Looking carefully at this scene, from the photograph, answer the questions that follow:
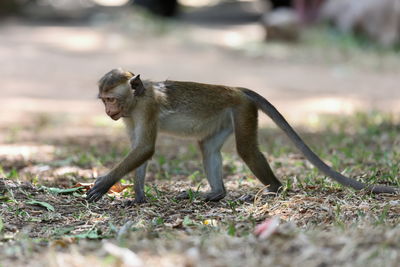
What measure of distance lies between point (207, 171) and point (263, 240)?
6.90ft

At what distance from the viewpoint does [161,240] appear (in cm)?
410

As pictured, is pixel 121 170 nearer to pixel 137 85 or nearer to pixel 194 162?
pixel 137 85

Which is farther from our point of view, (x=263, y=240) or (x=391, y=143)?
(x=391, y=143)

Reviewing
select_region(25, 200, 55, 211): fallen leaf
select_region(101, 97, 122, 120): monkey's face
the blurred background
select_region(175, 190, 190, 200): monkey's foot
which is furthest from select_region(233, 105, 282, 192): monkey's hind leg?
the blurred background

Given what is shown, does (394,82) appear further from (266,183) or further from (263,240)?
(263,240)

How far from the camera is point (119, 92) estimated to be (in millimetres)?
5457

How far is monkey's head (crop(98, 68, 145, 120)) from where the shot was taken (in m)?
5.45

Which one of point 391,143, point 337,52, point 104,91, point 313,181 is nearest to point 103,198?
point 104,91

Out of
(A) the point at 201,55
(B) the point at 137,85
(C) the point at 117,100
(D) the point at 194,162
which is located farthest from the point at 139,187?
(A) the point at 201,55

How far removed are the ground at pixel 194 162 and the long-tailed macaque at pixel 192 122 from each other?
0.19 meters

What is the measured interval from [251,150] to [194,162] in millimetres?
2083

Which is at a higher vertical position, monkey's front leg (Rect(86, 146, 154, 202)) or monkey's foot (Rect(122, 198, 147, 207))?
Answer: monkey's front leg (Rect(86, 146, 154, 202))

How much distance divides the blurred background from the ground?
70 mm

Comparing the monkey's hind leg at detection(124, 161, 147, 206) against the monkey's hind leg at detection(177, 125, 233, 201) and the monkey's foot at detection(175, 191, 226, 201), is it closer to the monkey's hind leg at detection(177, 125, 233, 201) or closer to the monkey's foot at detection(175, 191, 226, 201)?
the monkey's foot at detection(175, 191, 226, 201)
